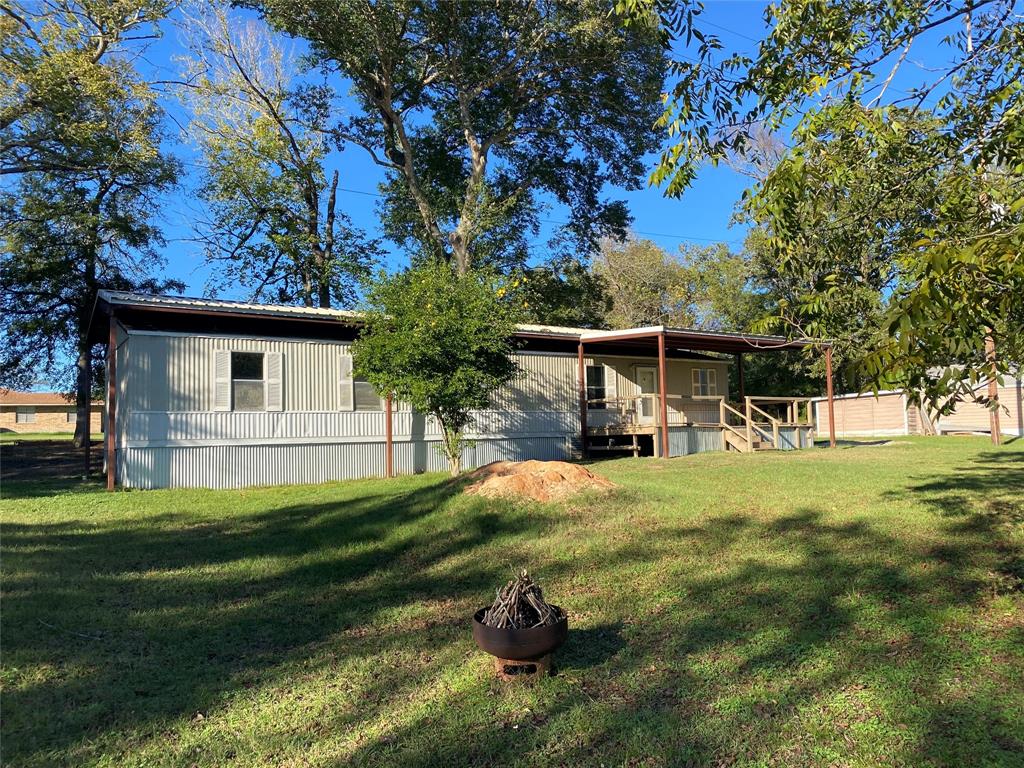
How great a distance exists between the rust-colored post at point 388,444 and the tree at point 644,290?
22.0 meters

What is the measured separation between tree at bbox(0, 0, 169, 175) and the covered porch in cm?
1390

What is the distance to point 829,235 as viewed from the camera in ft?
19.8

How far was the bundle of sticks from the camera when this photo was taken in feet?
12.9

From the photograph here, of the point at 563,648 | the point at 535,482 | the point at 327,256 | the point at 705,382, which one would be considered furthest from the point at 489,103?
the point at 563,648

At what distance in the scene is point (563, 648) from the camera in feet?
14.6

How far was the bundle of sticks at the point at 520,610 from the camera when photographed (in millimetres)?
3941

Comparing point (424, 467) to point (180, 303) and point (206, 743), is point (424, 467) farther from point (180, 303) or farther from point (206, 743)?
point (206, 743)

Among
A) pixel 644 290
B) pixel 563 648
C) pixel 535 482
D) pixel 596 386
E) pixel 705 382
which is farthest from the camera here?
pixel 644 290

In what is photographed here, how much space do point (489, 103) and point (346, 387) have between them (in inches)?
518

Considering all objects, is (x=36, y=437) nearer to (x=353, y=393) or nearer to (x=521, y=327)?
(x=353, y=393)

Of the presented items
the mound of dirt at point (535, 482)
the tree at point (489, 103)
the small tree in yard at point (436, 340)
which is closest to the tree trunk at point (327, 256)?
the tree at point (489, 103)

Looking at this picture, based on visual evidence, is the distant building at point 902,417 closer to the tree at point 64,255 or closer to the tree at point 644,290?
the tree at point 644,290

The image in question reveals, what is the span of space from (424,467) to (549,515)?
735 cm

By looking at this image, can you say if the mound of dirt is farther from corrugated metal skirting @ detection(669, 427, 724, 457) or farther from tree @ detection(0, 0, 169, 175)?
tree @ detection(0, 0, 169, 175)
